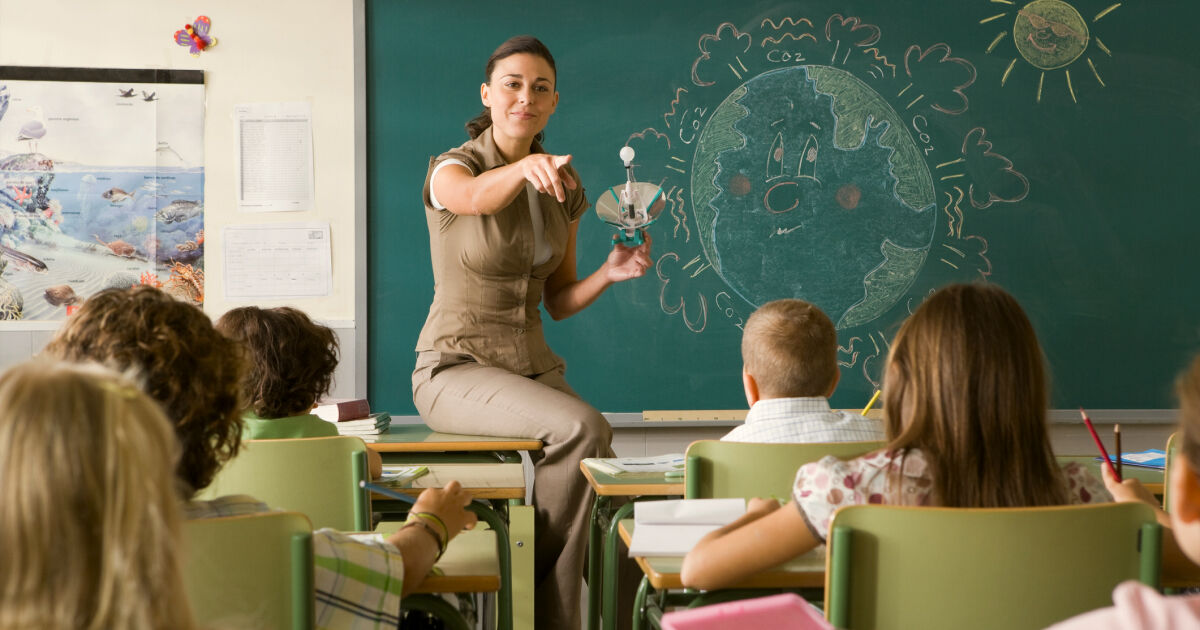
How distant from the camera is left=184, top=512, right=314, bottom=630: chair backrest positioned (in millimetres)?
1175

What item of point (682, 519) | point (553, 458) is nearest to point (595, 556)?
point (553, 458)

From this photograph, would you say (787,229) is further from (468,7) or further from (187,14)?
(187,14)

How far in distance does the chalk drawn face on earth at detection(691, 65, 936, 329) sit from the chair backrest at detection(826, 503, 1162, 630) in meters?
2.85

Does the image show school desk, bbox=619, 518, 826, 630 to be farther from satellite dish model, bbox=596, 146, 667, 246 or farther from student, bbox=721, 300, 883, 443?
satellite dish model, bbox=596, 146, 667, 246

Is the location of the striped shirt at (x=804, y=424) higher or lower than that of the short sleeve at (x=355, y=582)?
higher

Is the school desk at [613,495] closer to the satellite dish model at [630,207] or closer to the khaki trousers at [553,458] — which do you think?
the khaki trousers at [553,458]

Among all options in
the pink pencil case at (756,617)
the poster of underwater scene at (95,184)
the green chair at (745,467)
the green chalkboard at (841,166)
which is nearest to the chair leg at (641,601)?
the green chair at (745,467)

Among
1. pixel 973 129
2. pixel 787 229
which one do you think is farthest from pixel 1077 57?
pixel 787 229

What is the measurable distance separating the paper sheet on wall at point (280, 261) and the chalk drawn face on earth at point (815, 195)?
4.99 feet

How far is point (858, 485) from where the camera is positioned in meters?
1.40

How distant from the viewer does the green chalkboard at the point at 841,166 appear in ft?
13.3

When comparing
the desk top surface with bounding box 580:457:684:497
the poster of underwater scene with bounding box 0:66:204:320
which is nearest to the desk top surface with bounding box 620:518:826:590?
the desk top surface with bounding box 580:457:684:497

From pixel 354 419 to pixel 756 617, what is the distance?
2.31 meters

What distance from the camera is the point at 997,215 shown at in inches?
165
